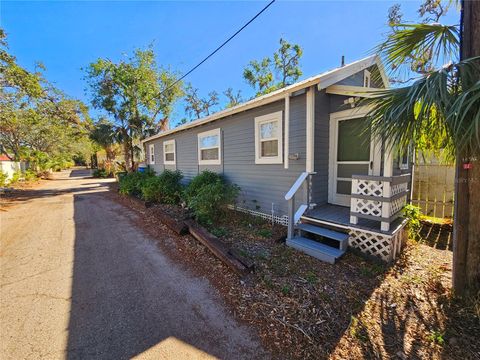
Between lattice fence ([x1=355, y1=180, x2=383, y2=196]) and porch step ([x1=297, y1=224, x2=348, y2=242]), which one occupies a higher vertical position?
lattice fence ([x1=355, y1=180, x2=383, y2=196])

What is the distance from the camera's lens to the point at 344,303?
8.57 feet

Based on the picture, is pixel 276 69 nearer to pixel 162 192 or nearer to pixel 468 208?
pixel 162 192

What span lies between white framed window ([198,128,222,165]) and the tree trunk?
5676 millimetres

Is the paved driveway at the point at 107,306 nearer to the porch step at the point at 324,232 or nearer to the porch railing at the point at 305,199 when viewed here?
the porch railing at the point at 305,199

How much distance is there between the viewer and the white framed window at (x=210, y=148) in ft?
23.5

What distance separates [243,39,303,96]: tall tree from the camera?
1741 centimetres

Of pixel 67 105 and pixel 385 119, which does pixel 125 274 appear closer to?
pixel 385 119

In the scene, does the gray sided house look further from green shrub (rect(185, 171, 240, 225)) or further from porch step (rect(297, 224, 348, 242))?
green shrub (rect(185, 171, 240, 225))

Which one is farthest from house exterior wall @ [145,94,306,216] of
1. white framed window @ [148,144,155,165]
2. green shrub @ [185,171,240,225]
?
white framed window @ [148,144,155,165]

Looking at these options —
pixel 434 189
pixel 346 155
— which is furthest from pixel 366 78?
pixel 434 189

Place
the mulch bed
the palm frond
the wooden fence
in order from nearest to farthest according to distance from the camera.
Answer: the palm frond < the mulch bed < the wooden fence

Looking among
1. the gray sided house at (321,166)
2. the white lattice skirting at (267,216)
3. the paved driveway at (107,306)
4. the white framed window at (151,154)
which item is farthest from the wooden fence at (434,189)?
the white framed window at (151,154)

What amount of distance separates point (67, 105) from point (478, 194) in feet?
72.7

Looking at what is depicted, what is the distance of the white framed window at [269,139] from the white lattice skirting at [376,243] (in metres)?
2.28
